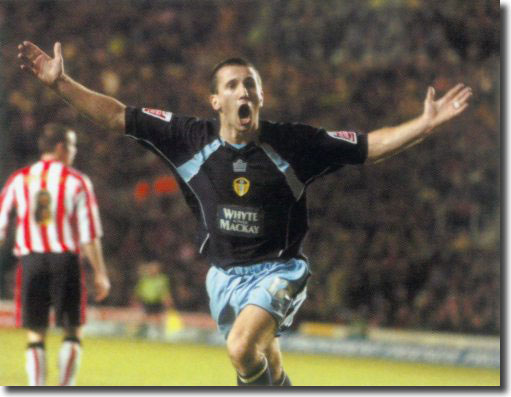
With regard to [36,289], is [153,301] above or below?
below

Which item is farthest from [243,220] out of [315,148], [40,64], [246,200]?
[40,64]

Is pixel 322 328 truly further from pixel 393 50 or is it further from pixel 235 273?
pixel 235 273

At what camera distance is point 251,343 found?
3.71 metres

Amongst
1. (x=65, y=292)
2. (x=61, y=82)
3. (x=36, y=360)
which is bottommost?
(x=36, y=360)

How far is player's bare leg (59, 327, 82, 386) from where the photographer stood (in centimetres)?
501

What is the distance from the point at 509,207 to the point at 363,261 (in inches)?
159

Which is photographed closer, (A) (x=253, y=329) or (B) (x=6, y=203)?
(A) (x=253, y=329)

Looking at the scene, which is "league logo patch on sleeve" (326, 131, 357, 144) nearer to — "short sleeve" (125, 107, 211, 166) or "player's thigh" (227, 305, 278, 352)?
"short sleeve" (125, 107, 211, 166)

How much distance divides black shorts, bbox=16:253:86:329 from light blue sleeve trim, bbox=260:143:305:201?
5.25ft

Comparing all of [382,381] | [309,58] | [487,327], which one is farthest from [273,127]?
[309,58]

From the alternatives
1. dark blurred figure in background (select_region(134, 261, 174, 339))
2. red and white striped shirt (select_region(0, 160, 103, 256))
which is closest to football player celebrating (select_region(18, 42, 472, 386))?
red and white striped shirt (select_region(0, 160, 103, 256))

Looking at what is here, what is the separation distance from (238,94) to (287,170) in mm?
402

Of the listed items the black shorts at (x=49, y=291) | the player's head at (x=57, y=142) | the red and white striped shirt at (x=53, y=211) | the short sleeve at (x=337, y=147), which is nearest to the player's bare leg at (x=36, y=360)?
the black shorts at (x=49, y=291)

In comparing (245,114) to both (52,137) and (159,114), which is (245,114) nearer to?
(159,114)
